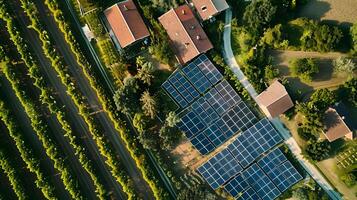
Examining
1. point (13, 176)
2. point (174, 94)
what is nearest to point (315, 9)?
point (174, 94)

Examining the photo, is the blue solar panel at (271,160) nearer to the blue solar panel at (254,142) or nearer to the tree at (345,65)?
the blue solar panel at (254,142)

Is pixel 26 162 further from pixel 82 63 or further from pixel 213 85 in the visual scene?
pixel 213 85

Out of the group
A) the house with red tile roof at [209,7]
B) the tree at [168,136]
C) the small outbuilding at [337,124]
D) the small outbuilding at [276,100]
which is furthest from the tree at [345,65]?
the tree at [168,136]

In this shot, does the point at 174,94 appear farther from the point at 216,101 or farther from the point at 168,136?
the point at 168,136

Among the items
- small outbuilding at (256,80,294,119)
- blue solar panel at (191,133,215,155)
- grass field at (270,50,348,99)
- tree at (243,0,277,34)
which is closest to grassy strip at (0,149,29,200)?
blue solar panel at (191,133,215,155)

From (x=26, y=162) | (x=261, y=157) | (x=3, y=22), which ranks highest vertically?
(x=3, y=22)

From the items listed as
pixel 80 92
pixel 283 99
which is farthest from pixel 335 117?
pixel 80 92
